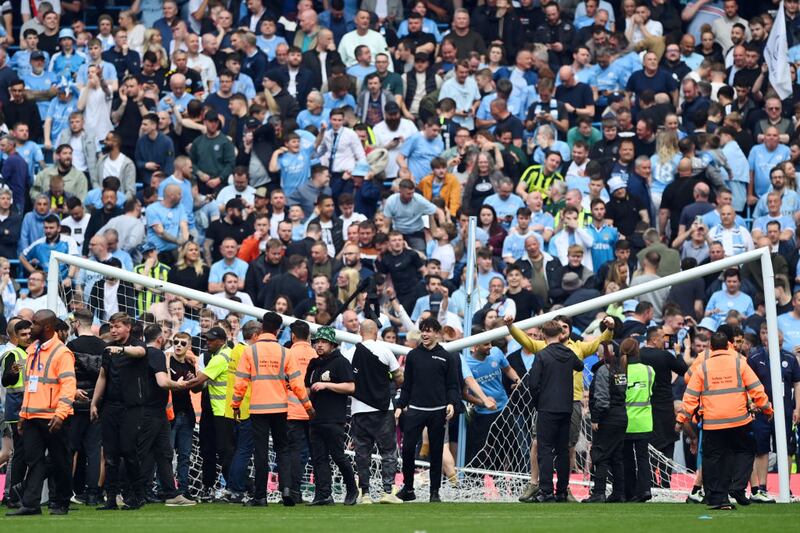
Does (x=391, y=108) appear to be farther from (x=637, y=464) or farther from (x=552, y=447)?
(x=637, y=464)

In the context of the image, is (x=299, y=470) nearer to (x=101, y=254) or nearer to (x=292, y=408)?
(x=292, y=408)

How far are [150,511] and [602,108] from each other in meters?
13.1

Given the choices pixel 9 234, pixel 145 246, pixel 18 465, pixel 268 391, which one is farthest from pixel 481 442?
pixel 9 234

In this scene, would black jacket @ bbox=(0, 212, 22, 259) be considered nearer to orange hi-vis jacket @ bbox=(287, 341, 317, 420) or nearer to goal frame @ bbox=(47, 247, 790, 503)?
goal frame @ bbox=(47, 247, 790, 503)

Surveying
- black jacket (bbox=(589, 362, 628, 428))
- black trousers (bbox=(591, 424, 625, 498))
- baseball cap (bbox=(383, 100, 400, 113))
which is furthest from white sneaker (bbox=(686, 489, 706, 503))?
baseball cap (bbox=(383, 100, 400, 113))

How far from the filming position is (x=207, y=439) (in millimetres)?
17406

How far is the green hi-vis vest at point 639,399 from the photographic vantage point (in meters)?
17.2

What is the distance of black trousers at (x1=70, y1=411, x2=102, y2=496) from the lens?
16.6 metres

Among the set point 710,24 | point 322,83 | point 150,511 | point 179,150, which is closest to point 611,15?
point 710,24

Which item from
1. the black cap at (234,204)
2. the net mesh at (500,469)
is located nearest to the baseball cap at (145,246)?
the black cap at (234,204)

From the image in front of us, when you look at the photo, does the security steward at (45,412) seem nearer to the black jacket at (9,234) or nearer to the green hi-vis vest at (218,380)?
the green hi-vis vest at (218,380)

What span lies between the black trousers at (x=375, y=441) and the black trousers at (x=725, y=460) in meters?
3.19

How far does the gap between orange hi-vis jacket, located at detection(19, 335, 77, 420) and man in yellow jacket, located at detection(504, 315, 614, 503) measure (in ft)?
14.9

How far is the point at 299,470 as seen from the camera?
16781 millimetres
